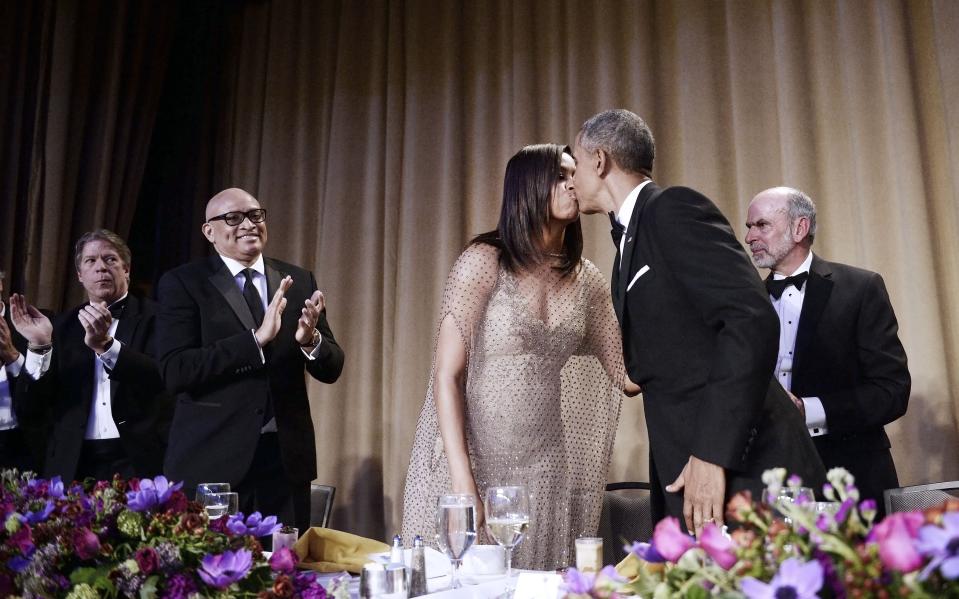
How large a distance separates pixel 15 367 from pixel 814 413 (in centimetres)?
285

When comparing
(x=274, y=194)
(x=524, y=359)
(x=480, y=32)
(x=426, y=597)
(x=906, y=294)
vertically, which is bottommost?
(x=426, y=597)

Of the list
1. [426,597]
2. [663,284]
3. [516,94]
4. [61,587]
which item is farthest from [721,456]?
[516,94]

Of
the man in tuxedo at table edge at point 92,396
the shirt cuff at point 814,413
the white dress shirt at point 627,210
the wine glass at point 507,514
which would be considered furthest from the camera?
the man in tuxedo at table edge at point 92,396

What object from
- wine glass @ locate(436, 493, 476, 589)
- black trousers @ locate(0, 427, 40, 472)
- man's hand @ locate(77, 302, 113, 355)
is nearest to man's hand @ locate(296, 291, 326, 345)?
man's hand @ locate(77, 302, 113, 355)

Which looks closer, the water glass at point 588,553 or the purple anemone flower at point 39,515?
the purple anemone flower at point 39,515

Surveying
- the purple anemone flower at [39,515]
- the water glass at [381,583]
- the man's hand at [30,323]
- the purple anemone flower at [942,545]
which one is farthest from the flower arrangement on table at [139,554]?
the man's hand at [30,323]

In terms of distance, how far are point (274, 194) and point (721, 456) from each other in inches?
157

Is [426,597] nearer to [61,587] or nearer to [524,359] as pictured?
[61,587]

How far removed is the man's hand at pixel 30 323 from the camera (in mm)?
3207

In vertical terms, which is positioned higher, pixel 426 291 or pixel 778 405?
pixel 426 291

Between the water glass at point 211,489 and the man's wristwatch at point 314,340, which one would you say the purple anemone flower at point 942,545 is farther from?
the man's wristwatch at point 314,340

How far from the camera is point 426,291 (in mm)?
4512

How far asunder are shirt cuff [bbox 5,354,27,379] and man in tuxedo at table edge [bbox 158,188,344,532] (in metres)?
0.73

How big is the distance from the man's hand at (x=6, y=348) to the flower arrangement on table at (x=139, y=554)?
224 cm
